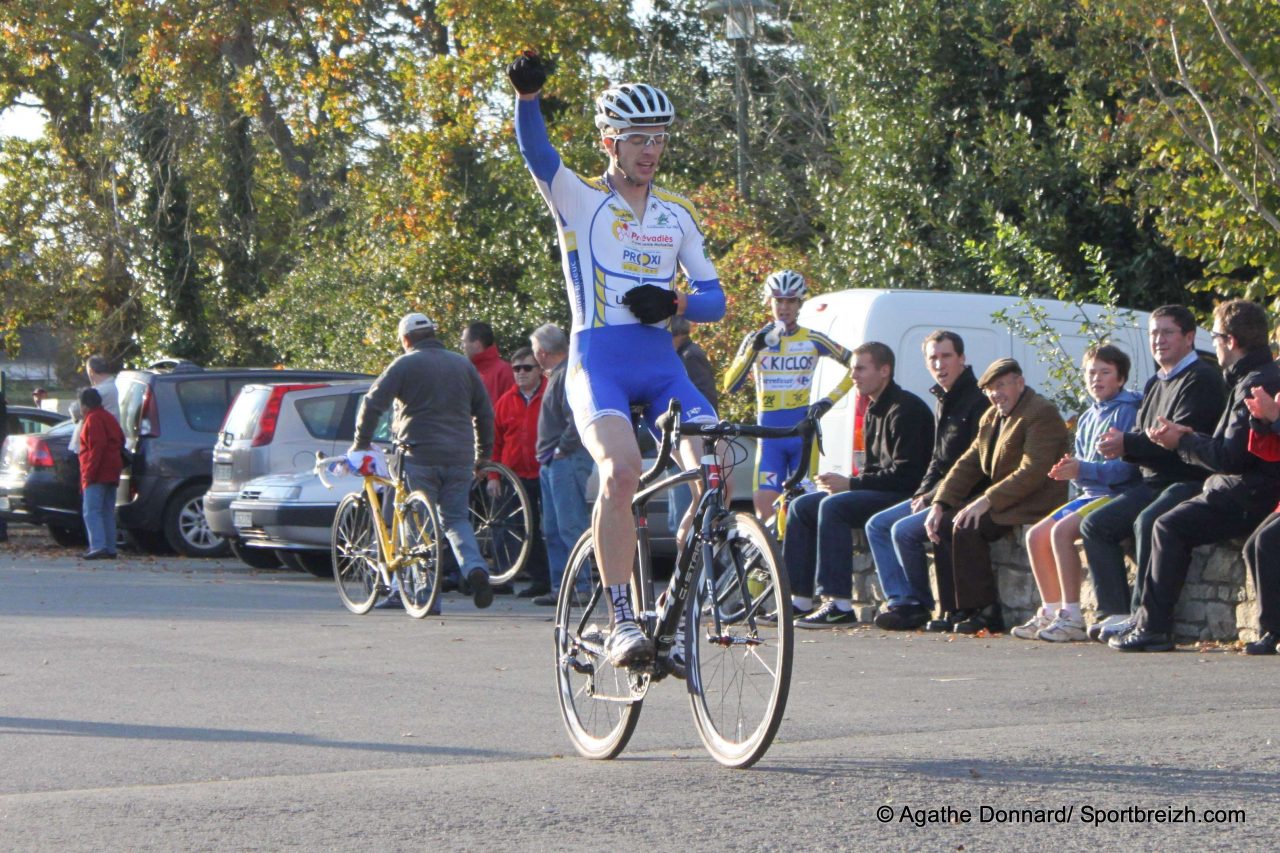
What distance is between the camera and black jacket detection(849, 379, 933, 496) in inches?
462

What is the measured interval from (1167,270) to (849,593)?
28.1 ft

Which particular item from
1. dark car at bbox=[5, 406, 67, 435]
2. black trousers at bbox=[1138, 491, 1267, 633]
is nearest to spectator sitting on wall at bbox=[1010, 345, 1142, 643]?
black trousers at bbox=[1138, 491, 1267, 633]

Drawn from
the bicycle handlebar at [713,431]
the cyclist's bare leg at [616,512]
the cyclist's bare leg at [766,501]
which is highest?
the bicycle handlebar at [713,431]

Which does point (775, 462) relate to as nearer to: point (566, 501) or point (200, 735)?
point (566, 501)

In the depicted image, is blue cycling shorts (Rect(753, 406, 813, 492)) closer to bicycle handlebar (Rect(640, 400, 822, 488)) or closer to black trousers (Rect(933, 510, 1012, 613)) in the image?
black trousers (Rect(933, 510, 1012, 613))

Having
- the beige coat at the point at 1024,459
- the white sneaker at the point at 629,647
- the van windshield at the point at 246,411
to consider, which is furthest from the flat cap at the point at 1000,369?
the van windshield at the point at 246,411

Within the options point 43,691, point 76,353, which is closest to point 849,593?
point 43,691

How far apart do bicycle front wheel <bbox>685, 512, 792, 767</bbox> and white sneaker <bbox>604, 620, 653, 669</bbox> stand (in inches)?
5.4

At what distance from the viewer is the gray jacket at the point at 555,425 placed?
41.4 ft

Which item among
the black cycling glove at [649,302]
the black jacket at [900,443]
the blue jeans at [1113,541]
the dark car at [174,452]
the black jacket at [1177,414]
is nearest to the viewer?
the black cycling glove at [649,302]

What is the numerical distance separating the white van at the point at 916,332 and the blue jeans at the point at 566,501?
1.78 meters

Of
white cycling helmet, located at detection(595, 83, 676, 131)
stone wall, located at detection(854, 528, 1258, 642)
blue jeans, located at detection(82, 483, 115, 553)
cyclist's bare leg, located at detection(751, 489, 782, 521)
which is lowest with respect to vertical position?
blue jeans, located at detection(82, 483, 115, 553)

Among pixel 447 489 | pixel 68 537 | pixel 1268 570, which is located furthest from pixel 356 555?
pixel 68 537

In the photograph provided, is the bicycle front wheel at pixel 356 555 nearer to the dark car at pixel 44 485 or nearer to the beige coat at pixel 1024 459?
the beige coat at pixel 1024 459
